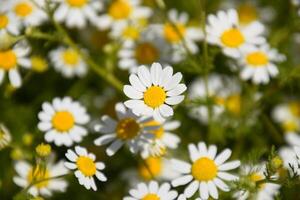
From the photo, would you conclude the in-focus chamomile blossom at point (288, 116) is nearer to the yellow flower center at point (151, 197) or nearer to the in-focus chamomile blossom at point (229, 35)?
the in-focus chamomile blossom at point (229, 35)

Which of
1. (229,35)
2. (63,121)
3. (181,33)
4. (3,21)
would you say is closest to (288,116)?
(181,33)

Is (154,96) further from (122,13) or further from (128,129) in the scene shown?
(122,13)

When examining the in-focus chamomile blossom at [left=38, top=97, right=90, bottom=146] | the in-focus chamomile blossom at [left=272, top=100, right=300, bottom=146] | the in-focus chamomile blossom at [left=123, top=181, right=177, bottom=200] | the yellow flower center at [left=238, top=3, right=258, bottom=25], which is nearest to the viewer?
the in-focus chamomile blossom at [left=123, top=181, right=177, bottom=200]

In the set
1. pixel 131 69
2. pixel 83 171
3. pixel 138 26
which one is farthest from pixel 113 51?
pixel 83 171

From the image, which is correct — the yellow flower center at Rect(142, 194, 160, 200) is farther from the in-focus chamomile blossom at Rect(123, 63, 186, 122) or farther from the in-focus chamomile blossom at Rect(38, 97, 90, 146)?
the in-focus chamomile blossom at Rect(38, 97, 90, 146)

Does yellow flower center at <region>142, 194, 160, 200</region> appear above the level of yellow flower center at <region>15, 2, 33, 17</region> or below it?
below

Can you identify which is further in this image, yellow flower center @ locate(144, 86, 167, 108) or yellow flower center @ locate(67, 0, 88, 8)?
yellow flower center @ locate(67, 0, 88, 8)

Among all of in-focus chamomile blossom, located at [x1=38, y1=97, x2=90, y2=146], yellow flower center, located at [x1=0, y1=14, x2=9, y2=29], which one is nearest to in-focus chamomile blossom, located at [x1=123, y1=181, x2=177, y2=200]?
in-focus chamomile blossom, located at [x1=38, y1=97, x2=90, y2=146]
